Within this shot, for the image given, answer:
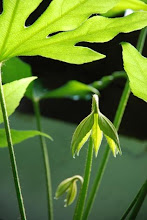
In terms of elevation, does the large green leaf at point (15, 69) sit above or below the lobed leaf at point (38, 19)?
below

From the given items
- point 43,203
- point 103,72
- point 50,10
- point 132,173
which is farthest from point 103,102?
point 50,10

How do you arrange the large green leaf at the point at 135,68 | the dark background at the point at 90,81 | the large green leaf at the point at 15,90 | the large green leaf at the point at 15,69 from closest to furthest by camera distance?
the large green leaf at the point at 135,68
the large green leaf at the point at 15,90
the large green leaf at the point at 15,69
the dark background at the point at 90,81

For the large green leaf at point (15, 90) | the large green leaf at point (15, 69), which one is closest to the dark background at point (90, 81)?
the large green leaf at point (15, 69)

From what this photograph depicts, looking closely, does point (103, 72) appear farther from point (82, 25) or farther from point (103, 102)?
point (82, 25)

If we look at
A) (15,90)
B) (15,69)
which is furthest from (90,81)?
(15,90)

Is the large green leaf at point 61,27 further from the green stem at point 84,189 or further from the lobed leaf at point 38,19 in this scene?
the green stem at point 84,189

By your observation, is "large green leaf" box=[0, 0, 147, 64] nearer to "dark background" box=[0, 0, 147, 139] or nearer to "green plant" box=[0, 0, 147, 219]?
"green plant" box=[0, 0, 147, 219]

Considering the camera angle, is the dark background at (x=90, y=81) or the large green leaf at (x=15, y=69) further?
the dark background at (x=90, y=81)
